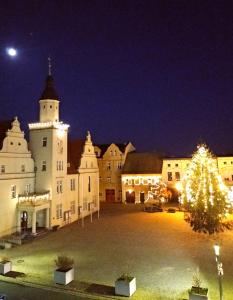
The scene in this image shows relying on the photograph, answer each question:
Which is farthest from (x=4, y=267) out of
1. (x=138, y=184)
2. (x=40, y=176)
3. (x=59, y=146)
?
(x=138, y=184)

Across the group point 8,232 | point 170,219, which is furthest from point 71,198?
point 170,219

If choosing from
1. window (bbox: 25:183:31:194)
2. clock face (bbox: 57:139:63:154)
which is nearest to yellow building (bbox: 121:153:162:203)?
clock face (bbox: 57:139:63:154)

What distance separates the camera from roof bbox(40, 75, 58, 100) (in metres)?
38.2

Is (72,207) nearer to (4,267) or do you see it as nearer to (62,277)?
(4,267)

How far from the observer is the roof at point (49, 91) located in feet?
125

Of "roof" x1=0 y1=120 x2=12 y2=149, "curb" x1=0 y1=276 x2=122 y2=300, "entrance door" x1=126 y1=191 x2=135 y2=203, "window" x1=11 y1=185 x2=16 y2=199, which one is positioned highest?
"roof" x1=0 y1=120 x2=12 y2=149

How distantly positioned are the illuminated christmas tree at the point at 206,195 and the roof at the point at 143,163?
2393 cm

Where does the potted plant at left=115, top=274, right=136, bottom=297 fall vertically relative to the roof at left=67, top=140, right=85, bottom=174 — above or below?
below

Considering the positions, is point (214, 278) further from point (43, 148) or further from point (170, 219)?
point (43, 148)

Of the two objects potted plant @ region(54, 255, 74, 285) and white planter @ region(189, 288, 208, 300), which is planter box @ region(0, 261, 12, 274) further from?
white planter @ region(189, 288, 208, 300)

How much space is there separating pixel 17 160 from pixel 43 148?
4.03 meters

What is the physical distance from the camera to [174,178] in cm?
5544

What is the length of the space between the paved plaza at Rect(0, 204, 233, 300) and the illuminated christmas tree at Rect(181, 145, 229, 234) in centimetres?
162

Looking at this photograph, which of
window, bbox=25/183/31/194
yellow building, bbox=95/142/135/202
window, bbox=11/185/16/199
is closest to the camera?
window, bbox=11/185/16/199
